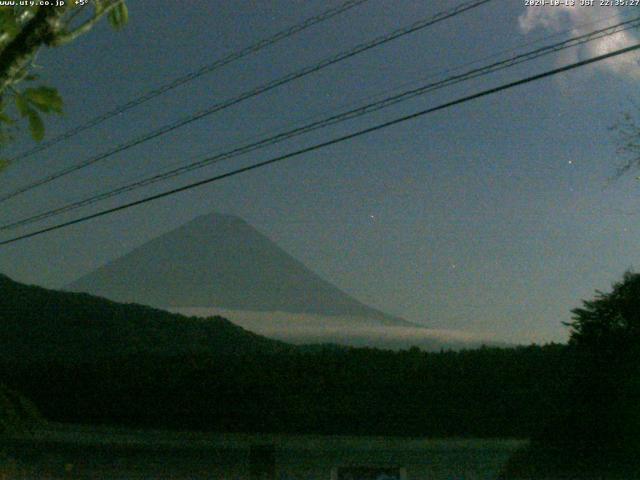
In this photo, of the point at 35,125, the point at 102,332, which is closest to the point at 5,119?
the point at 35,125

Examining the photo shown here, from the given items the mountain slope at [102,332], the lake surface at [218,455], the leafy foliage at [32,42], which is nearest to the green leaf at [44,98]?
the leafy foliage at [32,42]

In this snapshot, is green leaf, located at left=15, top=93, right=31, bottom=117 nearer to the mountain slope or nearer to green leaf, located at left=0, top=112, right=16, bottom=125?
green leaf, located at left=0, top=112, right=16, bottom=125

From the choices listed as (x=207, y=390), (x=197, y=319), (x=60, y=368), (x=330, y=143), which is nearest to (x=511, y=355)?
(x=207, y=390)

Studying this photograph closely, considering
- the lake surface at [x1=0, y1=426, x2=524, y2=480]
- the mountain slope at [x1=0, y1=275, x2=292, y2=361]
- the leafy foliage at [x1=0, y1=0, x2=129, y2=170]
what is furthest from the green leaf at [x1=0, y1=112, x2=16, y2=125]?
the mountain slope at [x1=0, y1=275, x2=292, y2=361]

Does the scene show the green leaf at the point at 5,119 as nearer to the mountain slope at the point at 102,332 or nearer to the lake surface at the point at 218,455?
the lake surface at the point at 218,455

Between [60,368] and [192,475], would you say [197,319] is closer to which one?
[60,368]
